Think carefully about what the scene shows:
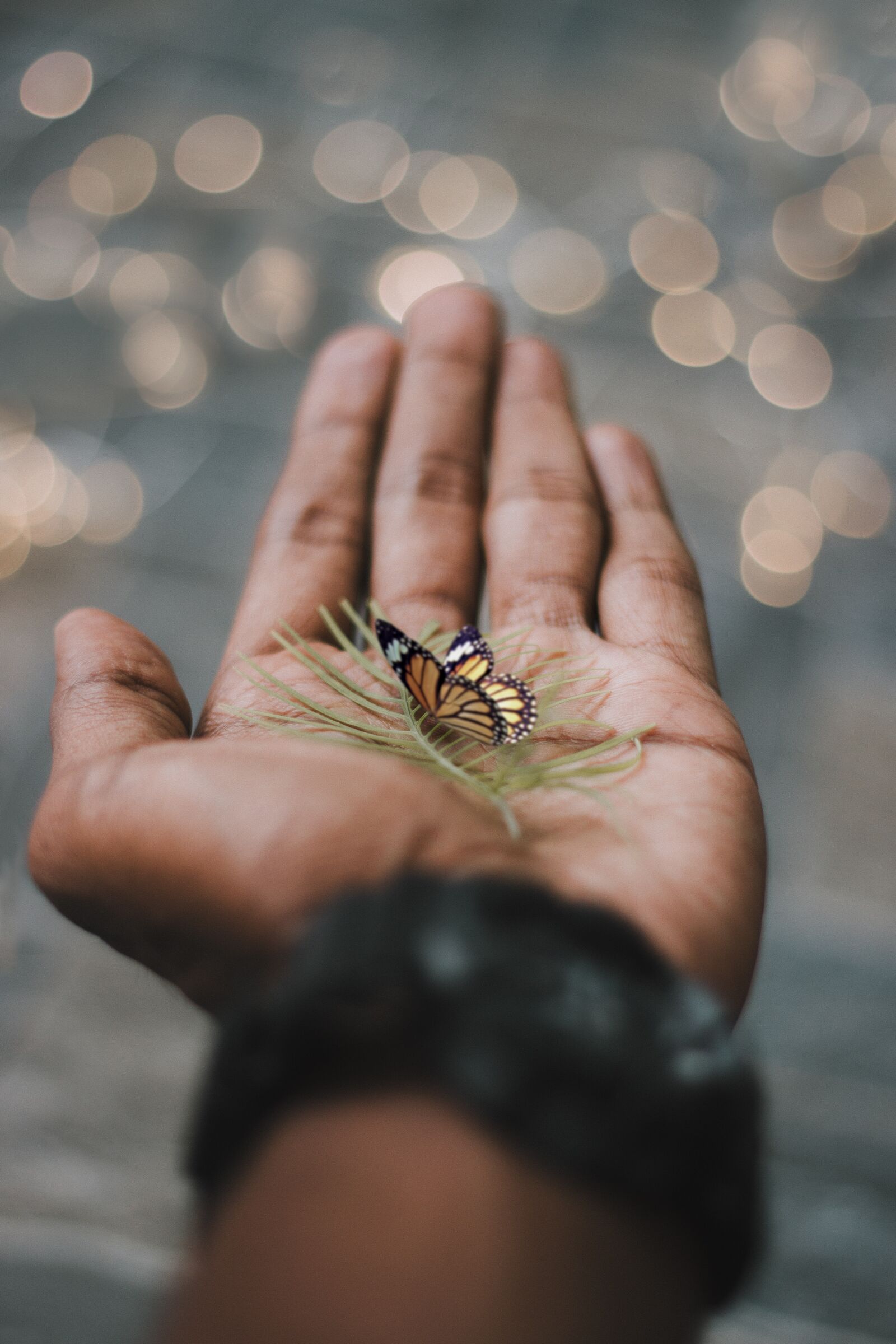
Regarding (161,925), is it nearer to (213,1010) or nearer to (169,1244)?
(213,1010)

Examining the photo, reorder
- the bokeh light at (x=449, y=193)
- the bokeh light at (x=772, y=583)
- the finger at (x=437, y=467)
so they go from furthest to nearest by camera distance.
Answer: the bokeh light at (x=449, y=193)
the bokeh light at (x=772, y=583)
the finger at (x=437, y=467)

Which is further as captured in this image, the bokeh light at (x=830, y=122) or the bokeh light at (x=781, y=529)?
the bokeh light at (x=830, y=122)

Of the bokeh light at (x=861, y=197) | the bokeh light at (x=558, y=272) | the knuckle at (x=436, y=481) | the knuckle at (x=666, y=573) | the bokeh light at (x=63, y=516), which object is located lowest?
the bokeh light at (x=63, y=516)

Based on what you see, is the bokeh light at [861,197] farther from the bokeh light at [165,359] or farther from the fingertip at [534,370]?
the bokeh light at [165,359]

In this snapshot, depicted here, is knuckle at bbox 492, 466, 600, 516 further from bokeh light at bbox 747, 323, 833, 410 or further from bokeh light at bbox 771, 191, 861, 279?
bokeh light at bbox 771, 191, 861, 279

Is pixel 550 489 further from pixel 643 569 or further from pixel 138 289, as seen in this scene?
pixel 138 289

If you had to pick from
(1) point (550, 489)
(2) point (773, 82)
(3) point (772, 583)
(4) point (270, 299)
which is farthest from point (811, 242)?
(1) point (550, 489)

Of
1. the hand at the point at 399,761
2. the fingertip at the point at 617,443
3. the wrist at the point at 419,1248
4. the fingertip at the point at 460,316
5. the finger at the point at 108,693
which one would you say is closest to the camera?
the wrist at the point at 419,1248

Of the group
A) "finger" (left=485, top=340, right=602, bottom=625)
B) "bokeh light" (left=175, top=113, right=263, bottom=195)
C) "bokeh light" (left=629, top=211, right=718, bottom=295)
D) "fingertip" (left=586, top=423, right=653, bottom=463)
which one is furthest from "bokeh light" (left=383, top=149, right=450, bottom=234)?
"fingertip" (left=586, top=423, right=653, bottom=463)

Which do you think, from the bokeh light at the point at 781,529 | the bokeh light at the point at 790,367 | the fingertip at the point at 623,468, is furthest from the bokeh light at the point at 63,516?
the bokeh light at the point at 790,367
